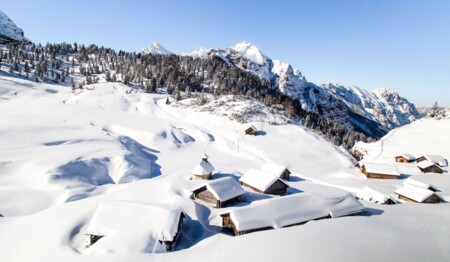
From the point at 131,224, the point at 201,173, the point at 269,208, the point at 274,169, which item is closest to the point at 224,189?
the point at 269,208

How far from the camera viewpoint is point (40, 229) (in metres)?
20.1

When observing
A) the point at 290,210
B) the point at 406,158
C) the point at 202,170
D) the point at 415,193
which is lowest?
the point at 202,170

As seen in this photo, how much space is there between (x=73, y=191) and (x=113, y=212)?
13.4 m

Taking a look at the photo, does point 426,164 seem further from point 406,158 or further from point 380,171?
point 380,171

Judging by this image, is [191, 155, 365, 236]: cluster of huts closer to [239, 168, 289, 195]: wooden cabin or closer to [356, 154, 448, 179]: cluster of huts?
[239, 168, 289, 195]: wooden cabin

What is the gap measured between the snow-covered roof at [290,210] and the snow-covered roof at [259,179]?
8479 mm

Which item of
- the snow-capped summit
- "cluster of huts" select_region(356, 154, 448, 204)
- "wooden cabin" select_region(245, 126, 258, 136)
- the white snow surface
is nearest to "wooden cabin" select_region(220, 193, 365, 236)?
"cluster of huts" select_region(356, 154, 448, 204)

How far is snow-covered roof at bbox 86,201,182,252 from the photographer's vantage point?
683 inches

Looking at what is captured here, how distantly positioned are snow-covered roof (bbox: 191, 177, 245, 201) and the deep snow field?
5.53 ft

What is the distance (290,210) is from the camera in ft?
71.1

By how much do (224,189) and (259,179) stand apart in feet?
24.5

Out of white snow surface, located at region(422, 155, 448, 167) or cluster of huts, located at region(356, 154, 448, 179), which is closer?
cluster of huts, located at region(356, 154, 448, 179)

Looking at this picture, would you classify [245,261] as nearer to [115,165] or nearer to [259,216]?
[259,216]

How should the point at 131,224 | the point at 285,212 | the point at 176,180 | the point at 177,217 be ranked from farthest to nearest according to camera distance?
the point at 176,180
the point at 285,212
the point at 177,217
the point at 131,224
